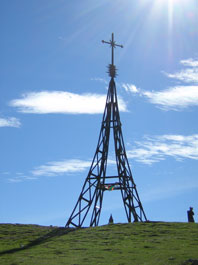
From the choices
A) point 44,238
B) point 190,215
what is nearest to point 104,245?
point 44,238

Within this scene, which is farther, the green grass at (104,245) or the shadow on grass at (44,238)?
the shadow on grass at (44,238)

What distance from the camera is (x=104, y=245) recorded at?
852 inches

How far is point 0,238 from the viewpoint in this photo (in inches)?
1019

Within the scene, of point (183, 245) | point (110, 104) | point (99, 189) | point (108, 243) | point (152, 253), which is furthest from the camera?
point (110, 104)

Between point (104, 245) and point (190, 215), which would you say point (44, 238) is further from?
point (190, 215)

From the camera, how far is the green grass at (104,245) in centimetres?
1827

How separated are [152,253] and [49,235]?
9.51 m

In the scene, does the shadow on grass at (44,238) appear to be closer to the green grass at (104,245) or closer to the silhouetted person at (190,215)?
the green grass at (104,245)

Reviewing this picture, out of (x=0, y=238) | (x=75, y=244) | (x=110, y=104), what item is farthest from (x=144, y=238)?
(x=110, y=104)

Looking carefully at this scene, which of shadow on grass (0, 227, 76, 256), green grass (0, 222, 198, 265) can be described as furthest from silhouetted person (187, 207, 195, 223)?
shadow on grass (0, 227, 76, 256)

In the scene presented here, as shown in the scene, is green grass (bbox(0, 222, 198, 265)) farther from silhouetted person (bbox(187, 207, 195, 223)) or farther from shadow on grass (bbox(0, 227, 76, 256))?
silhouetted person (bbox(187, 207, 195, 223))

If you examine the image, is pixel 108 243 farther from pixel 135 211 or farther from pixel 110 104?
pixel 110 104

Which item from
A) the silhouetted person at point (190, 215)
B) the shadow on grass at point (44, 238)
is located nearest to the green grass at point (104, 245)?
the shadow on grass at point (44, 238)

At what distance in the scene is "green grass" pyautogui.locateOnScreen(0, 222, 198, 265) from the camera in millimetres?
18266
